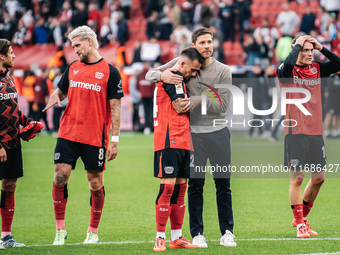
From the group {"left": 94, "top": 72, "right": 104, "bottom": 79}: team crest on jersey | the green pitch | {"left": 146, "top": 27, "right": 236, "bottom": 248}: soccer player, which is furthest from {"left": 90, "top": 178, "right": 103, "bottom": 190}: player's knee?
{"left": 94, "top": 72, "right": 104, "bottom": 79}: team crest on jersey

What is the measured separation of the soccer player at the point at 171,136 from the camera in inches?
272

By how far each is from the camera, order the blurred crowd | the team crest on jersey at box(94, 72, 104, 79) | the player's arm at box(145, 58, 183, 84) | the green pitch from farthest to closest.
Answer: the blurred crowd, the team crest on jersey at box(94, 72, 104, 79), the green pitch, the player's arm at box(145, 58, 183, 84)

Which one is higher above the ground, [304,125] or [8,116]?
[8,116]

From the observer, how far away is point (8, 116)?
7363 millimetres

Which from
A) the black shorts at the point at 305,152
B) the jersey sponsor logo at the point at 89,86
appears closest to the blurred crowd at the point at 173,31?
the black shorts at the point at 305,152

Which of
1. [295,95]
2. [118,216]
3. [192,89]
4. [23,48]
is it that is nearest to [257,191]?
[118,216]

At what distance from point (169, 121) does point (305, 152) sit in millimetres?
1827

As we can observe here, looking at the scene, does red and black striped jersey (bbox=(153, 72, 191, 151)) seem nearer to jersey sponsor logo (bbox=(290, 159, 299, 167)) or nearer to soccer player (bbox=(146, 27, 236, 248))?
soccer player (bbox=(146, 27, 236, 248))

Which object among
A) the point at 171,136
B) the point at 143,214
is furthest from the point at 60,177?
the point at 143,214

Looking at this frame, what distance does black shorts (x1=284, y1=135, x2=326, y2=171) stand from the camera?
7.85 metres

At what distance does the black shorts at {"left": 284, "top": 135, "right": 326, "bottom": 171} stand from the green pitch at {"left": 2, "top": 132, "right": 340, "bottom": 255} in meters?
0.81

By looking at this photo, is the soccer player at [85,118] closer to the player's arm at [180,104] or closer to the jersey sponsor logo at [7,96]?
the jersey sponsor logo at [7,96]

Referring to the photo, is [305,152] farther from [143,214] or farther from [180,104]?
[143,214]

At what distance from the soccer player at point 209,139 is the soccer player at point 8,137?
1.52 m
